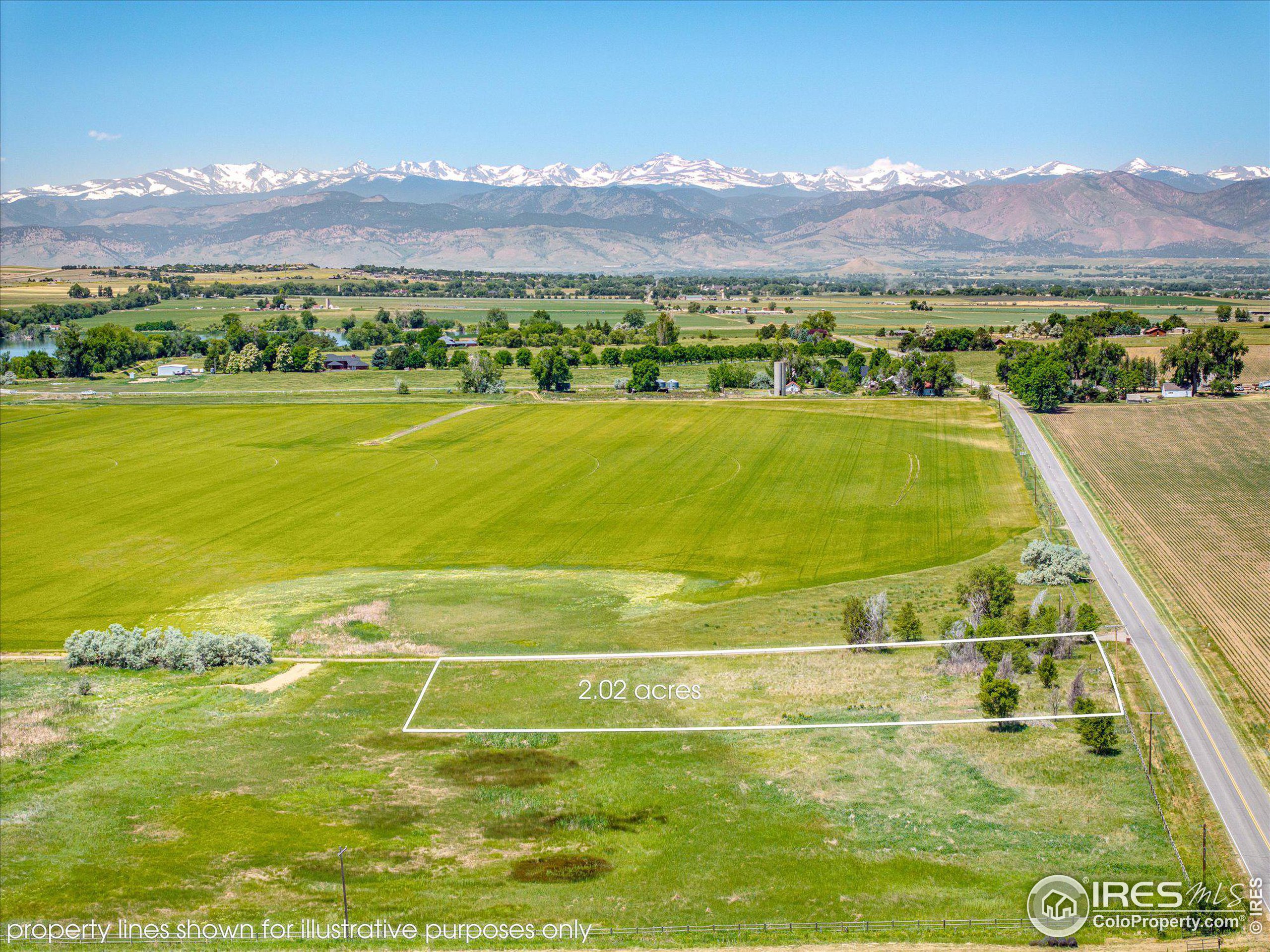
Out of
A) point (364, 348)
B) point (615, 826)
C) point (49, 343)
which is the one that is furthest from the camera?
point (49, 343)

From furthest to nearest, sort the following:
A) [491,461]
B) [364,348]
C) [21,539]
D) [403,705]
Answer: [364,348] → [491,461] → [21,539] → [403,705]

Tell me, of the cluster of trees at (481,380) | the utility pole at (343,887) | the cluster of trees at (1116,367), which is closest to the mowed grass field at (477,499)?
the cluster of trees at (1116,367)

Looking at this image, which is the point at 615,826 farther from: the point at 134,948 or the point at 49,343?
the point at 49,343

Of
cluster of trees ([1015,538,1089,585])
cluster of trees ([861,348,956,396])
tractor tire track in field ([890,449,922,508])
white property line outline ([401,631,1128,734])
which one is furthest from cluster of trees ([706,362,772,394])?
white property line outline ([401,631,1128,734])

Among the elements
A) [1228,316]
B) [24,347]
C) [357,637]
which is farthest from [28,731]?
[1228,316]

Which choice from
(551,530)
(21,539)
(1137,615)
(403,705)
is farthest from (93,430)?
(1137,615)

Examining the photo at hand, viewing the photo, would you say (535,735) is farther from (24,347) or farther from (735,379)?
(24,347)

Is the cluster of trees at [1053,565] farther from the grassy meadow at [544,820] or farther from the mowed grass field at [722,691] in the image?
the grassy meadow at [544,820]
